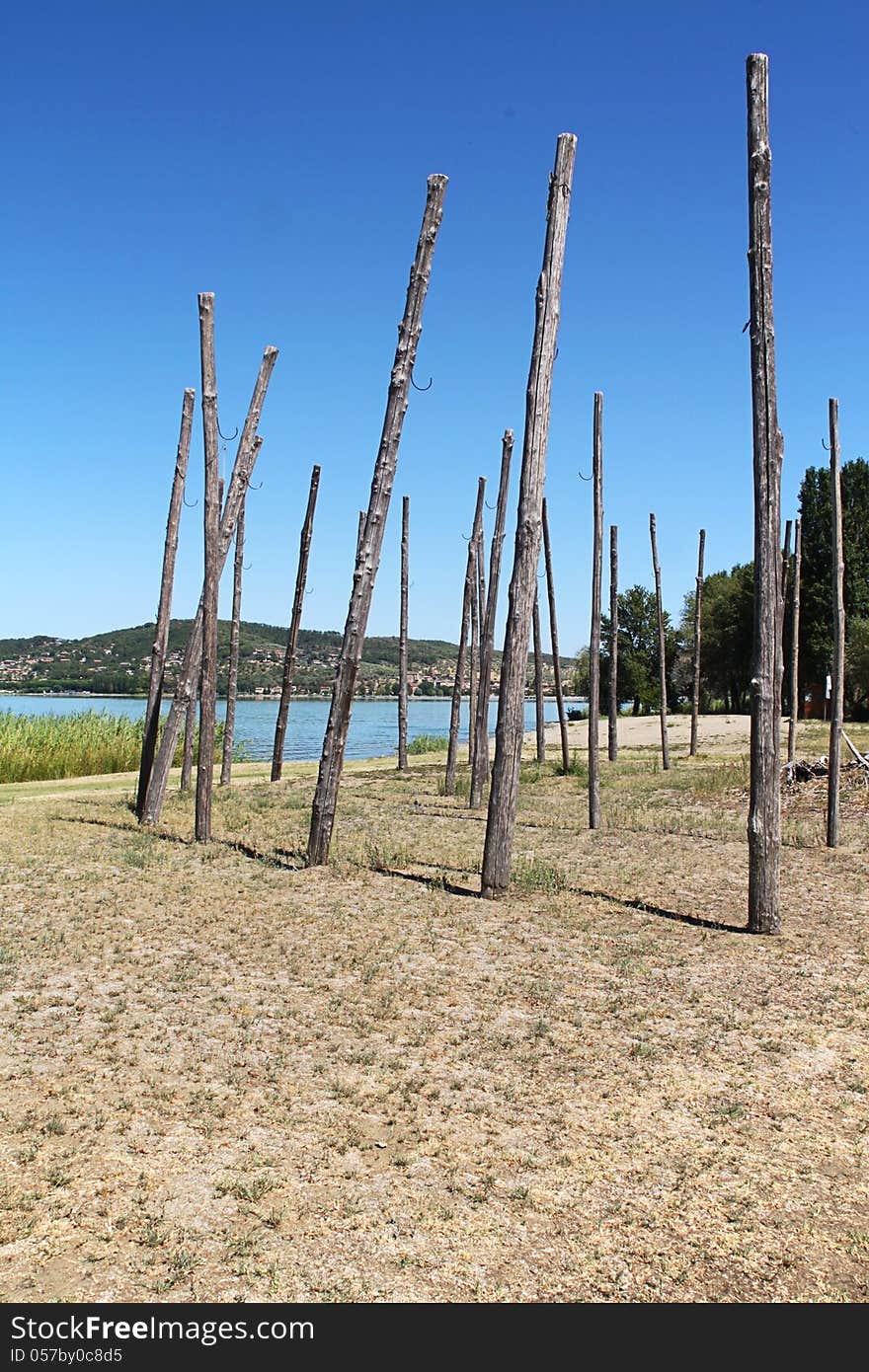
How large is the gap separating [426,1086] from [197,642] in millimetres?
9664

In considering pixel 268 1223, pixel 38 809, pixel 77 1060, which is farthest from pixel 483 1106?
pixel 38 809

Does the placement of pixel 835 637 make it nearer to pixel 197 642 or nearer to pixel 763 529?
pixel 763 529

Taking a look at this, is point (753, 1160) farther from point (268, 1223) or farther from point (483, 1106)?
point (268, 1223)

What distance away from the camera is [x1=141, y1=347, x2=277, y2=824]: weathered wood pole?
1451 cm

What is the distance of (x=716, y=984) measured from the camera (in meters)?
7.78

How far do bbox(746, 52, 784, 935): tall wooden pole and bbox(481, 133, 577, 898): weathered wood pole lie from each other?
2.20m

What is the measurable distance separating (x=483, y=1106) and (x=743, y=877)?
7.42 meters

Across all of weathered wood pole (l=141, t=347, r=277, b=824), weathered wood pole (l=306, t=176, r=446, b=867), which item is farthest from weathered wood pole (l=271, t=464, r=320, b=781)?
weathered wood pole (l=306, t=176, r=446, b=867)

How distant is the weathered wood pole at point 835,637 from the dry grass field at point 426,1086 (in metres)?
2.63

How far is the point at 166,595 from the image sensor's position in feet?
51.5

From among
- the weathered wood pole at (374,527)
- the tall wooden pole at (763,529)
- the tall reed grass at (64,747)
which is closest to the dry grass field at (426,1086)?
the tall wooden pole at (763,529)

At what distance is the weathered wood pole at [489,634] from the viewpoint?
60.8 feet

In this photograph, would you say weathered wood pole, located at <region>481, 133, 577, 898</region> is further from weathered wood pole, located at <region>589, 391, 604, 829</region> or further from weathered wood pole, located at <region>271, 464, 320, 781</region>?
weathered wood pole, located at <region>271, 464, 320, 781</region>

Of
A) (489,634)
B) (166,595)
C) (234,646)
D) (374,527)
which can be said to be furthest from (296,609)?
(374,527)
